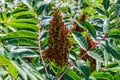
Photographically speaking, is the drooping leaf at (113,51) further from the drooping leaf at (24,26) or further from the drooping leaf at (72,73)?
the drooping leaf at (24,26)

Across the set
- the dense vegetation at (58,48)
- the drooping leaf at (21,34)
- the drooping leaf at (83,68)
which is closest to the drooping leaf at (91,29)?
the dense vegetation at (58,48)

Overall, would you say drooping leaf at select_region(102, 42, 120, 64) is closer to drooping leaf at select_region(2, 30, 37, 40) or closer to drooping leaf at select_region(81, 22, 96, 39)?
drooping leaf at select_region(81, 22, 96, 39)

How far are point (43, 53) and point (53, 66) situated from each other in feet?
0.32

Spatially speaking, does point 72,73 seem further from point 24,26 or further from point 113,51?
point 24,26

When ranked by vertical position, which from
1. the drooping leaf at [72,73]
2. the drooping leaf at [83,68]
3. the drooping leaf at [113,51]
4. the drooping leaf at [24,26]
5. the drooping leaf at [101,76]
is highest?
the drooping leaf at [24,26]

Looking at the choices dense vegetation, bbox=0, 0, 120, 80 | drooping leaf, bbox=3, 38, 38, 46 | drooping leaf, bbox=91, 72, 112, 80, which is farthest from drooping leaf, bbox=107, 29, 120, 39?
drooping leaf, bbox=3, 38, 38, 46

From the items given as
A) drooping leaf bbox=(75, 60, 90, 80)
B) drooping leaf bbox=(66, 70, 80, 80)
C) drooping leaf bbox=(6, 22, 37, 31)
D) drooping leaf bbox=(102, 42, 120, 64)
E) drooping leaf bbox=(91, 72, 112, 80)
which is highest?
drooping leaf bbox=(6, 22, 37, 31)

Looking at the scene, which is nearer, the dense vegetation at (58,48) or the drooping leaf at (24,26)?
the dense vegetation at (58,48)

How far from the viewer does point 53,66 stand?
1917mm

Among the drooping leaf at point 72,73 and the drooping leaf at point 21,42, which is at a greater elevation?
the drooping leaf at point 21,42

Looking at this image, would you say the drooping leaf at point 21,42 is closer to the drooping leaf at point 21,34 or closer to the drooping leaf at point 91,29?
the drooping leaf at point 21,34

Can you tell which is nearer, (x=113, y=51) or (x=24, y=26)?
(x=113, y=51)

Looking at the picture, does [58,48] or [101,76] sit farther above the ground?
[58,48]

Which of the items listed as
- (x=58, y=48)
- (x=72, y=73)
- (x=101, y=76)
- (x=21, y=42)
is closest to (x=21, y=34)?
(x=21, y=42)
